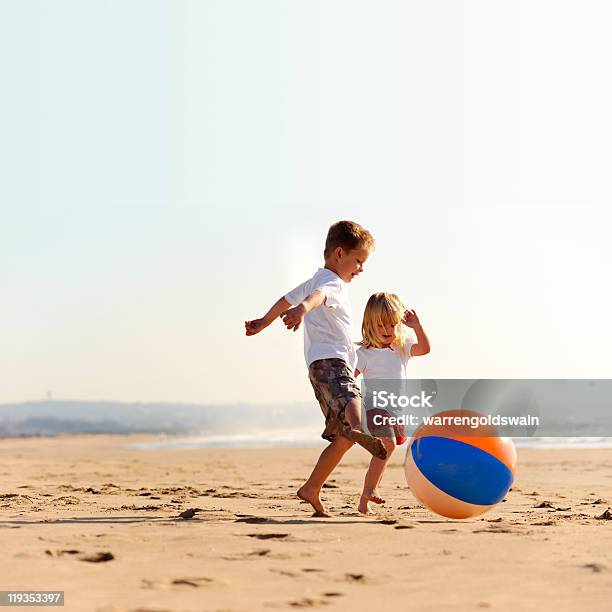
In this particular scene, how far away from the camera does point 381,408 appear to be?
680cm

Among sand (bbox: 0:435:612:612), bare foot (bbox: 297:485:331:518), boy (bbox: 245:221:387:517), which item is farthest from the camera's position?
bare foot (bbox: 297:485:331:518)

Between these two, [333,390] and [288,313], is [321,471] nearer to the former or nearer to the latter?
[333,390]

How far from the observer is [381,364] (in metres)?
7.14

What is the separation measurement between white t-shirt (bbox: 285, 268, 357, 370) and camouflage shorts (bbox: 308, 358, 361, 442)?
62 mm

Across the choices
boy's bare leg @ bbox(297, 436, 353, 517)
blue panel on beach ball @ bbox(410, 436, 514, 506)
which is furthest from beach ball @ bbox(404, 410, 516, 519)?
boy's bare leg @ bbox(297, 436, 353, 517)

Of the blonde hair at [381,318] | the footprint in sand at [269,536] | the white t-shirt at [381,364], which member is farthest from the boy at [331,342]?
the footprint in sand at [269,536]

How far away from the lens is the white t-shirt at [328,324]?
639 cm

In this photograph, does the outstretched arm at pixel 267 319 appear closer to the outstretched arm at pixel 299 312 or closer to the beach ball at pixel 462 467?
the outstretched arm at pixel 299 312

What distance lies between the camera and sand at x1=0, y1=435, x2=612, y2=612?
3.73m

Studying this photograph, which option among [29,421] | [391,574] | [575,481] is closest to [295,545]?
[391,574]

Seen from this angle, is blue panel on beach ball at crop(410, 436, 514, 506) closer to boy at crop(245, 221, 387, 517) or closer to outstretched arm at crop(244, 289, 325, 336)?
boy at crop(245, 221, 387, 517)

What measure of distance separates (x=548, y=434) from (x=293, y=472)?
1299cm

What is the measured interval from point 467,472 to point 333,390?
1.03 m

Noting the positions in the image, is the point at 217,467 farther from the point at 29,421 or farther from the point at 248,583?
the point at 29,421
